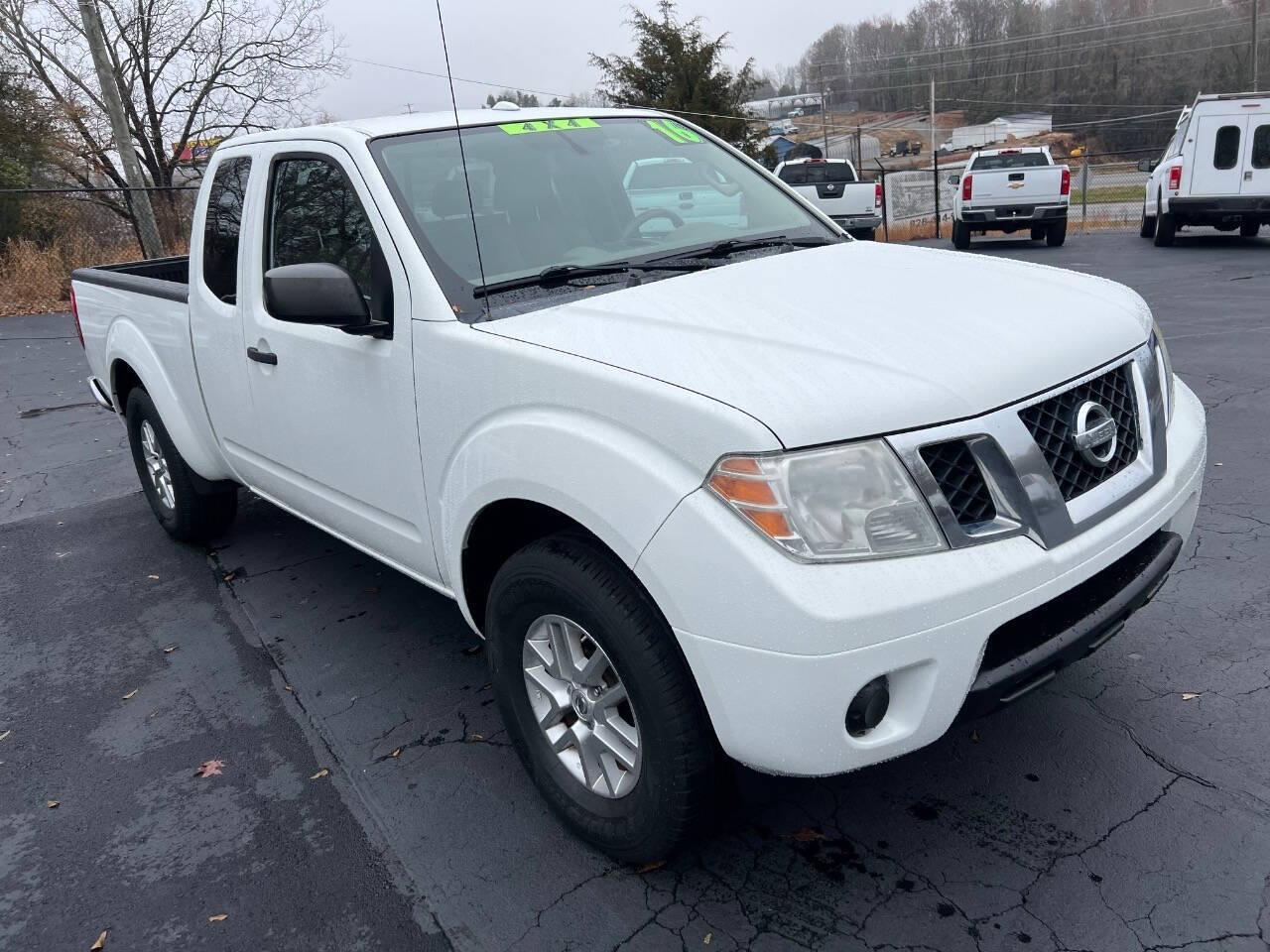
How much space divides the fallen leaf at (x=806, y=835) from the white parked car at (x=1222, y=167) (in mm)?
16039

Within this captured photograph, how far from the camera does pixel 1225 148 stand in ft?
51.6

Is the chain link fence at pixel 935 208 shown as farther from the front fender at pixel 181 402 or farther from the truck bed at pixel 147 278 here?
the front fender at pixel 181 402

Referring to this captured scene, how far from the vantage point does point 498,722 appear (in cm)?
341

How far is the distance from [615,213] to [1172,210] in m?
15.4

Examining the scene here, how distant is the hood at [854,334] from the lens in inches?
83.1

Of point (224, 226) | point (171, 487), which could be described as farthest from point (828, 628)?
point (171, 487)

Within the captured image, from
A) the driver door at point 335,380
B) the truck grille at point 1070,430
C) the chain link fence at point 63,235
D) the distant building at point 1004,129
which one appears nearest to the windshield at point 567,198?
the driver door at point 335,380

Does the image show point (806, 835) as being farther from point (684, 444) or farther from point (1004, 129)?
point (1004, 129)

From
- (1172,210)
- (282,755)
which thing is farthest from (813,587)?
(1172,210)

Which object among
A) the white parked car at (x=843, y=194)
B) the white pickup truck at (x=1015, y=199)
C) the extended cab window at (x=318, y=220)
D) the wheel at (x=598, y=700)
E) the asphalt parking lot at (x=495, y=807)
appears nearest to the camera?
the wheel at (x=598, y=700)

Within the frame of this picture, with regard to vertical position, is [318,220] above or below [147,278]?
above

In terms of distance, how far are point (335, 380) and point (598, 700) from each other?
4.70 ft

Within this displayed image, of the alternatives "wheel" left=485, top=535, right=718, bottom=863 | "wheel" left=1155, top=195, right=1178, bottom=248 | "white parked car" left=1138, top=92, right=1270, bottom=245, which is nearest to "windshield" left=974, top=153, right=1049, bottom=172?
"wheel" left=1155, top=195, right=1178, bottom=248

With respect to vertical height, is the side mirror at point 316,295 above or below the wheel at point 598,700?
above
